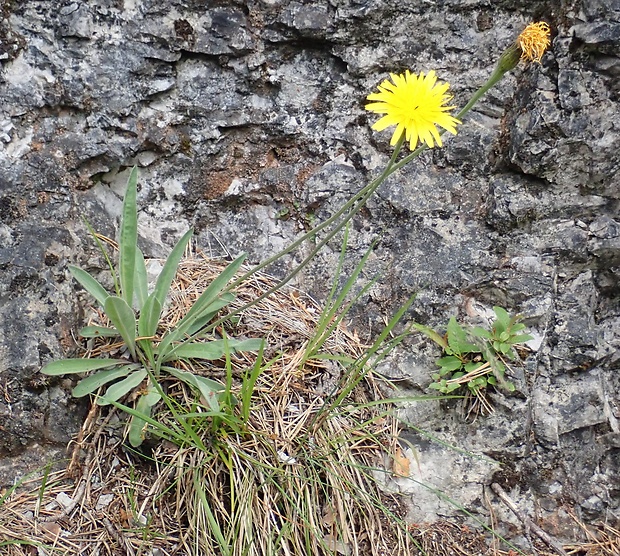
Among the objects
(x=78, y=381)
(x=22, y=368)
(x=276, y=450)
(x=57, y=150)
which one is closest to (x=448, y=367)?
(x=276, y=450)

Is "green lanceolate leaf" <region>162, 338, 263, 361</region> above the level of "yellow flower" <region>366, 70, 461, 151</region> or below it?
below

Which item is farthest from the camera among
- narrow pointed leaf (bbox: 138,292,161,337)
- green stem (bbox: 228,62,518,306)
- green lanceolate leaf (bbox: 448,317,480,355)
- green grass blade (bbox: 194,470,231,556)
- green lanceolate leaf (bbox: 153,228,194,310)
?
green lanceolate leaf (bbox: 448,317,480,355)

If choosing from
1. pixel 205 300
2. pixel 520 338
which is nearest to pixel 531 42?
pixel 520 338

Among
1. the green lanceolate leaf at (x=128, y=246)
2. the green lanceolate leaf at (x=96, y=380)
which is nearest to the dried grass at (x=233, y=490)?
the green lanceolate leaf at (x=96, y=380)

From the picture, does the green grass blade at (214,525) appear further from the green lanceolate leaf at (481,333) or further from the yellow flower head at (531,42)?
the yellow flower head at (531,42)

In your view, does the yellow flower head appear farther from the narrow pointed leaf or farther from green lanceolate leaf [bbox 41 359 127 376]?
green lanceolate leaf [bbox 41 359 127 376]

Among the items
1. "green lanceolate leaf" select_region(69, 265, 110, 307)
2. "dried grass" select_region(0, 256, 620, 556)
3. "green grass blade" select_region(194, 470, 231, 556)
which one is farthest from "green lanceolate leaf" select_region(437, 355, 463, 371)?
"green lanceolate leaf" select_region(69, 265, 110, 307)

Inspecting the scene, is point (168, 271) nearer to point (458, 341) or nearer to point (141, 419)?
point (141, 419)

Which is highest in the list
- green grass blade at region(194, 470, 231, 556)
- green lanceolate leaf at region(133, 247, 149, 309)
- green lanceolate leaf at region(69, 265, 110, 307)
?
green lanceolate leaf at region(133, 247, 149, 309)
